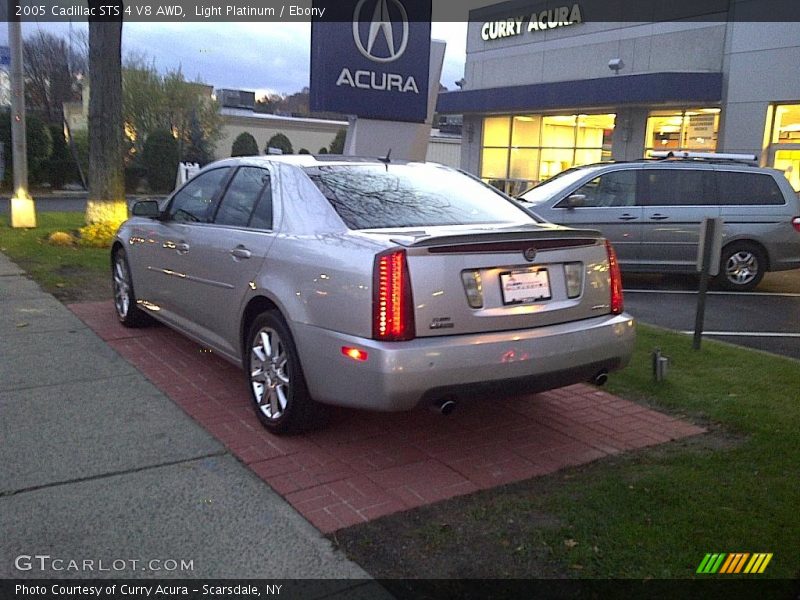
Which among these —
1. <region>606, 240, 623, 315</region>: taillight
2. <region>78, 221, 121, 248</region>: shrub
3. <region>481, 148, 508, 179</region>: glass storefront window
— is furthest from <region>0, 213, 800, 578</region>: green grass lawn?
<region>481, 148, 508, 179</region>: glass storefront window

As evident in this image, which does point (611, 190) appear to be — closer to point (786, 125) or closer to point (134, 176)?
point (786, 125)

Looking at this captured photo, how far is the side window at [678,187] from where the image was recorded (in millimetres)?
10562

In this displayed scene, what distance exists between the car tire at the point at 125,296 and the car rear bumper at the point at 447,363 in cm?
317

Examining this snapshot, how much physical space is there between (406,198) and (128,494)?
7.63 feet

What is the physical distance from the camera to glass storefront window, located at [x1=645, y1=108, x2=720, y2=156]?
18.4m

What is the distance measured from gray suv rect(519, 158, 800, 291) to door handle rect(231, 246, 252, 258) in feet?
20.1

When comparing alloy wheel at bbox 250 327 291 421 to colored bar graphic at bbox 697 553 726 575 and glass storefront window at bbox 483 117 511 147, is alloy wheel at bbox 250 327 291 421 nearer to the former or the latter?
colored bar graphic at bbox 697 553 726 575

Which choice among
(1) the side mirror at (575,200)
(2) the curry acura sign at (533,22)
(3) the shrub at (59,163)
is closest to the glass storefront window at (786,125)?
(2) the curry acura sign at (533,22)

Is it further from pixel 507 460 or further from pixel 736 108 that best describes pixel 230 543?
pixel 736 108

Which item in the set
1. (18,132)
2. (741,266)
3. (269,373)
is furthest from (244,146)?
(269,373)

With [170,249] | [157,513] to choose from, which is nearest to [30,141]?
[170,249]

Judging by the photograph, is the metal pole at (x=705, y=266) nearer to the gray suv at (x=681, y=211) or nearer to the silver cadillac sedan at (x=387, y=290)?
the silver cadillac sedan at (x=387, y=290)

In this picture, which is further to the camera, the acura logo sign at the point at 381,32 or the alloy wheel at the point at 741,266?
the alloy wheel at the point at 741,266

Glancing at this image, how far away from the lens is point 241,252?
479 centimetres
